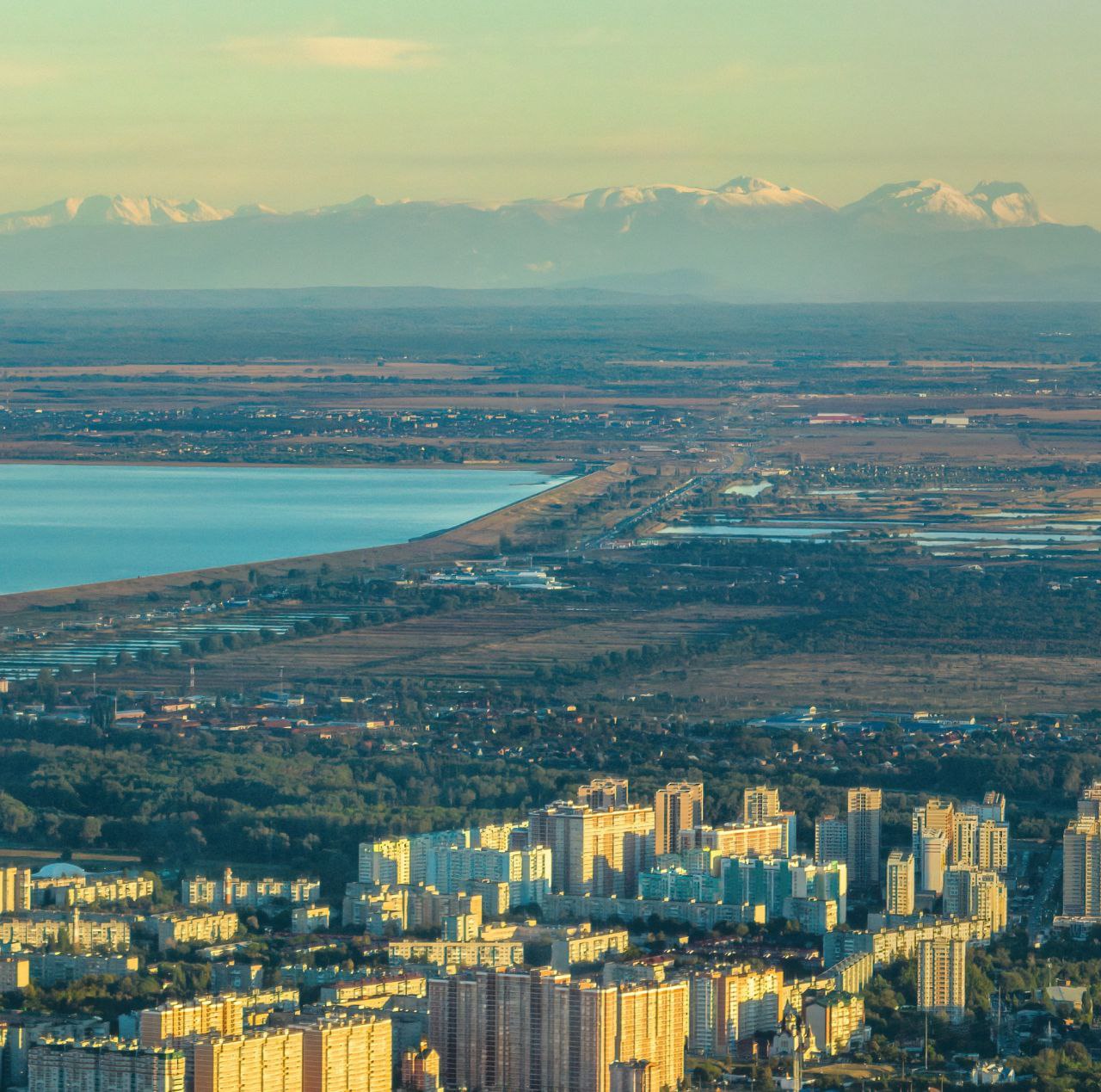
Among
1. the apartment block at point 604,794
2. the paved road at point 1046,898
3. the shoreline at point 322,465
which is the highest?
the apartment block at point 604,794

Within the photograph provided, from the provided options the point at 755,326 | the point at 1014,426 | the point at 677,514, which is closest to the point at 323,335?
the point at 755,326

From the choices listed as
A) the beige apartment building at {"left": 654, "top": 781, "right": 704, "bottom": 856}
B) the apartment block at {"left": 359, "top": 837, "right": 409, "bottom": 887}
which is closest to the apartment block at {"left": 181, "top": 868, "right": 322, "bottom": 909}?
the apartment block at {"left": 359, "top": 837, "right": 409, "bottom": 887}

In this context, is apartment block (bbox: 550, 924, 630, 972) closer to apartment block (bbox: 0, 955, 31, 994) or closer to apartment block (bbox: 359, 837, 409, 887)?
apartment block (bbox: 359, 837, 409, 887)

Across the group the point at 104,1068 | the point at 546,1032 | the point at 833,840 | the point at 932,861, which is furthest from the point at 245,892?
the point at 104,1068

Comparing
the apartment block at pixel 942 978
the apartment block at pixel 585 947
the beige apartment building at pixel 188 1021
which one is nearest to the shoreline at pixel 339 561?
the apartment block at pixel 585 947

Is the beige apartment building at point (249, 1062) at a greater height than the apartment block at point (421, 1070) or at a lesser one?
greater

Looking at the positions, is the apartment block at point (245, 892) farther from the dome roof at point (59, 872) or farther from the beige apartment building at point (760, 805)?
the beige apartment building at point (760, 805)

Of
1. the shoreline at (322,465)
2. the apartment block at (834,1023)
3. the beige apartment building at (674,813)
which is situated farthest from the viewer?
the shoreline at (322,465)
